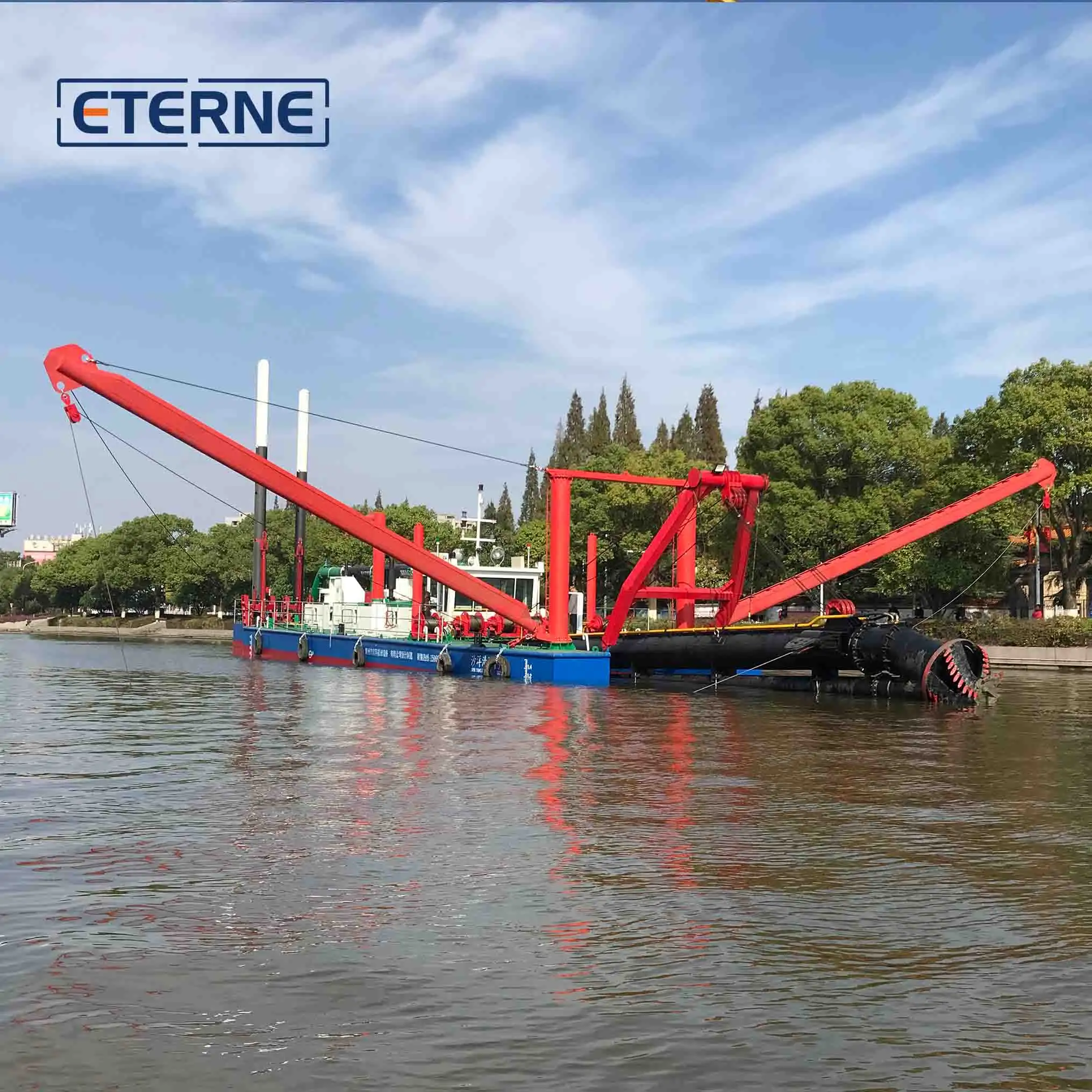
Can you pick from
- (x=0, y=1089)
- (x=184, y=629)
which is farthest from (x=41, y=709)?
(x=184, y=629)

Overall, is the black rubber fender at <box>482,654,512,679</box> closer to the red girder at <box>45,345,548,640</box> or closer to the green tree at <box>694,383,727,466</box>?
the red girder at <box>45,345,548,640</box>

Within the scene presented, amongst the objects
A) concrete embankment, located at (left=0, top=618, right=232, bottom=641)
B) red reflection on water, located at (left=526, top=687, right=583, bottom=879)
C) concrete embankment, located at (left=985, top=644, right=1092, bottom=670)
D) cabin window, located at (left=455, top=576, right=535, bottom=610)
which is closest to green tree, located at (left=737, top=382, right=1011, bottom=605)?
concrete embankment, located at (left=985, top=644, right=1092, bottom=670)

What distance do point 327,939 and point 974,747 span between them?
16147mm

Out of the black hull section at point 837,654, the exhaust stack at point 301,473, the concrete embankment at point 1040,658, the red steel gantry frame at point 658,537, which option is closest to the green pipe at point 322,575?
the exhaust stack at point 301,473

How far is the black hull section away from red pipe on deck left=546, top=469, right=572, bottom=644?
140 inches

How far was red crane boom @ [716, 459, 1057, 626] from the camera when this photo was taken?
43.8 meters

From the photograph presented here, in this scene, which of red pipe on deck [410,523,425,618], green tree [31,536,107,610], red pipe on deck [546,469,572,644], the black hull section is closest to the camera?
the black hull section

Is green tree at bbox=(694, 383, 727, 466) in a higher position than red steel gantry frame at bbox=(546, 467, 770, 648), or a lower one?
higher

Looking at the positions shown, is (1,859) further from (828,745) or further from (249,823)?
(828,745)

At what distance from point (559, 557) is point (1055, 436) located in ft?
108

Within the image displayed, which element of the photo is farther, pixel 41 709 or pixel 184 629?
pixel 184 629

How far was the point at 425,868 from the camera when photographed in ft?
34.9

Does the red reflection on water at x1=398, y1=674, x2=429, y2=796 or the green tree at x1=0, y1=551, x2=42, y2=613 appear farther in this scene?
the green tree at x1=0, y1=551, x2=42, y2=613

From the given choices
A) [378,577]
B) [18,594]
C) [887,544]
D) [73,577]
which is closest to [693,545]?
[887,544]
